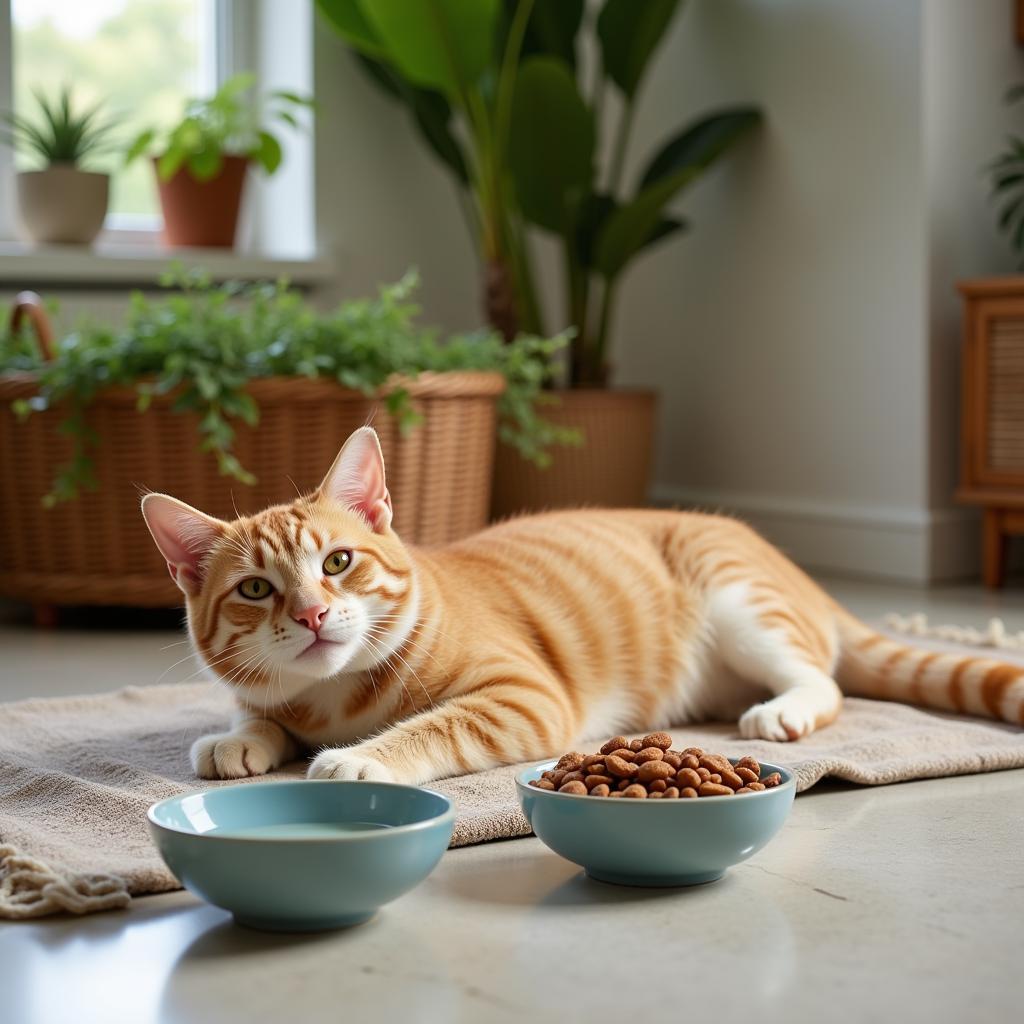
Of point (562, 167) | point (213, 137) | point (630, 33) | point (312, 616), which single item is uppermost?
point (630, 33)

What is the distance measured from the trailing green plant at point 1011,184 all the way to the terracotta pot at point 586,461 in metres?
1.13

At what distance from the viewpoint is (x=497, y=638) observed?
6.20 feet

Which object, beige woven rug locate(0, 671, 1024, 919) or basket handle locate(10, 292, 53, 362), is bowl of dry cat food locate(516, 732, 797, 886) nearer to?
beige woven rug locate(0, 671, 1024, 919)

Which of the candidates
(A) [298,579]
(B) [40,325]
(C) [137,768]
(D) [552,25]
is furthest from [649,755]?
(D) [552,25]

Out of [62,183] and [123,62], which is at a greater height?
[123,62]

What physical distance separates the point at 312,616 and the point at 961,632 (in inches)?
67.2

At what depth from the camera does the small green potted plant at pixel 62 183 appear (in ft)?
13.1

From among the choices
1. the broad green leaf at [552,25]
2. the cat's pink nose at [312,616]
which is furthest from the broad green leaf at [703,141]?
the cat's pink nose at [312,616]

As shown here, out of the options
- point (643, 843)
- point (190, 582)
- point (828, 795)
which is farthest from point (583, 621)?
point (643, 843)

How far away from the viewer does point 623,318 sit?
4945 millimetres

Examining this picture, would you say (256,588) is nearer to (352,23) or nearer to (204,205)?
(352,23)

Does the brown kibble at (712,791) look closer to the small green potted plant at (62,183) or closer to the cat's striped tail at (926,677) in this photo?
the cat's striped tail at (926,677)

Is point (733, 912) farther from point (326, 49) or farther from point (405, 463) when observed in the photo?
point (326, 49)

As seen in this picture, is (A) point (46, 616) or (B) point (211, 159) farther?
(B) point (211, 159)
